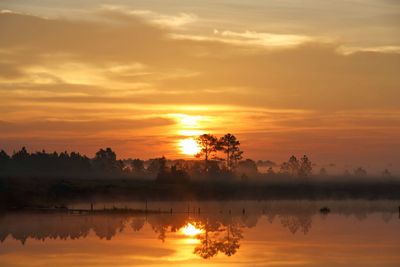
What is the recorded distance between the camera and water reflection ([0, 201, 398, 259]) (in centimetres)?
6234

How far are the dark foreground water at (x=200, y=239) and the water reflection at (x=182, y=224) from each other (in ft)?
0.25

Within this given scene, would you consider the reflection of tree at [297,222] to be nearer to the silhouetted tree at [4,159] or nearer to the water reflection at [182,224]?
the water reflection at [182,224]

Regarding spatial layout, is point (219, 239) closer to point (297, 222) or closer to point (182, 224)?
point (182, 224)

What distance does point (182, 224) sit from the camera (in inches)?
3019

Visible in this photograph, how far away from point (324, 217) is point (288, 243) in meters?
29.7

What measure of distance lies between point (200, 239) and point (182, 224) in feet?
49.5

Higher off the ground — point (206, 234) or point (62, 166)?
point (62, 166)

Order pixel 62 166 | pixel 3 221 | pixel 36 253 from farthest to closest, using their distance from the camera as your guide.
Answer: pixel 62 166 < pixel 3 221 < pixel 36 253

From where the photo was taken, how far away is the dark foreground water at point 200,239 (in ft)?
161

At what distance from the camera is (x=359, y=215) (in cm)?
9194

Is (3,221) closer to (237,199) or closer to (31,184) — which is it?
(31,184)

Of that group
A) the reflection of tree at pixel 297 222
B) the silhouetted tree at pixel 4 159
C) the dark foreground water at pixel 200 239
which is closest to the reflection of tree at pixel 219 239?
the dark foreground water at pixel 200 239

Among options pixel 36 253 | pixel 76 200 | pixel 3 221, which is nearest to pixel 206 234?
pixel 36 253


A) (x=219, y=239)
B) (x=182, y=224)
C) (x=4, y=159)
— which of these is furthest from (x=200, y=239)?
(x=4, y=159)
